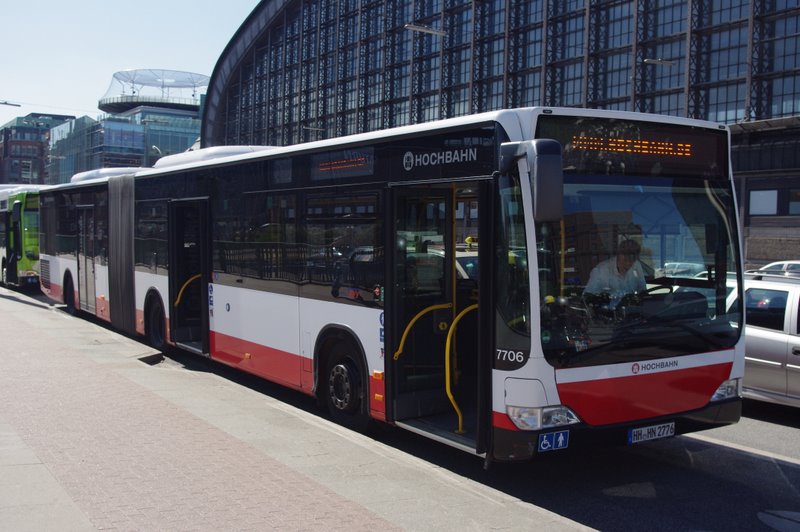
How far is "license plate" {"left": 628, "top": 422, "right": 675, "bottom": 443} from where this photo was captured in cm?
629

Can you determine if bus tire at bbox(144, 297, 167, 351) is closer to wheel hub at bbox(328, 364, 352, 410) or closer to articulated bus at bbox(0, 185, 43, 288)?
wheel hub at bbox(328, 364, 352, 410)

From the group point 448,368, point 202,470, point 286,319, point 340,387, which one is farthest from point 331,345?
point 202,470

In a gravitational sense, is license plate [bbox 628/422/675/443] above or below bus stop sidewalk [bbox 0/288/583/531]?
above

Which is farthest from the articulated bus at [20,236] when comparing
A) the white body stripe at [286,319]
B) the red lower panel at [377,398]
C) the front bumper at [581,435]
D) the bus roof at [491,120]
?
the front bumper at [581,435]

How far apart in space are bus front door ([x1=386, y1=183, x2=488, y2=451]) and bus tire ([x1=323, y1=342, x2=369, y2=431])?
0.61 metres

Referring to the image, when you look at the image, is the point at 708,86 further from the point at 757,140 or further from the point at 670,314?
the point at 670,314

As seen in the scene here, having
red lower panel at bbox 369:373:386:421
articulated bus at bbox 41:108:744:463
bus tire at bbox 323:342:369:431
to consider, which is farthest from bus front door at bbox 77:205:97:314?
red lower panel at bbox 369:373:386:421

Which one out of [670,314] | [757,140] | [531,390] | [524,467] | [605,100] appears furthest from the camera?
[605,100]

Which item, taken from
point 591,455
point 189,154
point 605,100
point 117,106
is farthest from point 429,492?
point 117,106

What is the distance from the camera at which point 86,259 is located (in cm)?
1700

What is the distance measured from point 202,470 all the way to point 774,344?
6353 mm

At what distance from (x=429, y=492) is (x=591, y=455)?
81.5 inches

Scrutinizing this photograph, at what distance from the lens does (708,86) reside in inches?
1740

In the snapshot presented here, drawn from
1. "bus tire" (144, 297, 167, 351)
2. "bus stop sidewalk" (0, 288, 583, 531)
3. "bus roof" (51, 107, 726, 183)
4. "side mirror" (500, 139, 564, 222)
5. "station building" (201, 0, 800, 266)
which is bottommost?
"bus stop sidewalk" (0, 288, 583, 531)
